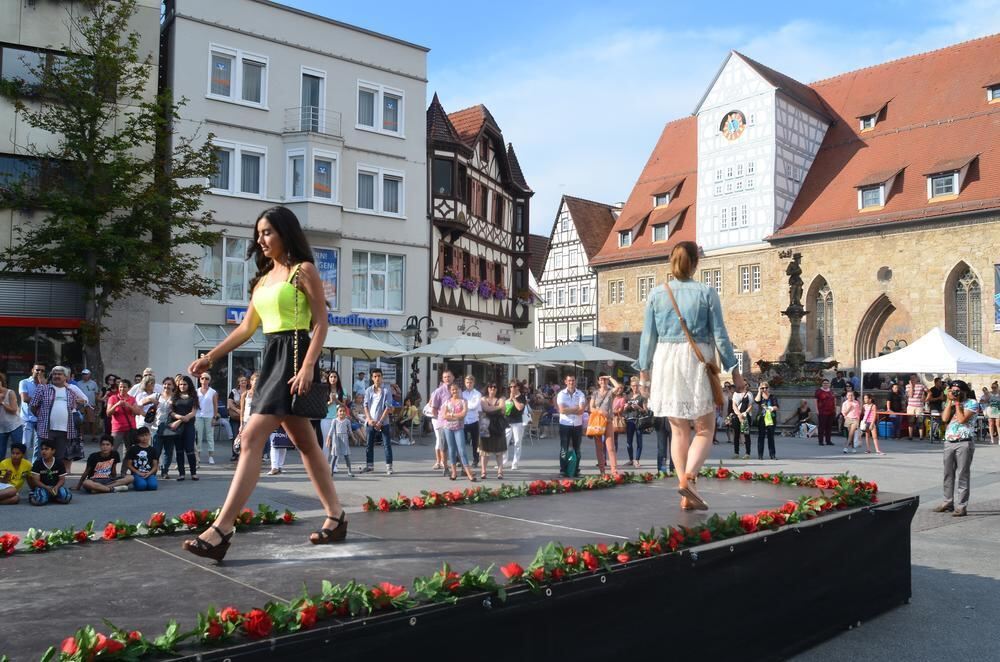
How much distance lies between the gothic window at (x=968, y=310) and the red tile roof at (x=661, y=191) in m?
14.9

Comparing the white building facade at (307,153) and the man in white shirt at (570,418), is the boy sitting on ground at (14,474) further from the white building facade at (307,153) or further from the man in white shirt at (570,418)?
the white building facade at (307,153)

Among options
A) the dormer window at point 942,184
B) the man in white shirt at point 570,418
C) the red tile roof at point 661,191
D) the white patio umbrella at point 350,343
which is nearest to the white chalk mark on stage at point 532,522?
the man in white shirt at point 570,418

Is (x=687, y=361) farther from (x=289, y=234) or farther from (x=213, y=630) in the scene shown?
(x=213, y=630)

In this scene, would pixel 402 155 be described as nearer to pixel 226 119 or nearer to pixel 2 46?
pixel 226 119

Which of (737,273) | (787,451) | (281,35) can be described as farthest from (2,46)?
(737,273)

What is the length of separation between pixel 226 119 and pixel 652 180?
111 ft

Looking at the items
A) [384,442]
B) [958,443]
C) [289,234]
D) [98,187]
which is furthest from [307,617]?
[98,187]

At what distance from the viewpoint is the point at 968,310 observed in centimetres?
3950

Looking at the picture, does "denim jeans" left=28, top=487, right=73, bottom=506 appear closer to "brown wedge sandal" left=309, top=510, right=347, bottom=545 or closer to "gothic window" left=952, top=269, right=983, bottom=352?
"brown wedge sandal" left=309, top=510, right=347, bottom=545

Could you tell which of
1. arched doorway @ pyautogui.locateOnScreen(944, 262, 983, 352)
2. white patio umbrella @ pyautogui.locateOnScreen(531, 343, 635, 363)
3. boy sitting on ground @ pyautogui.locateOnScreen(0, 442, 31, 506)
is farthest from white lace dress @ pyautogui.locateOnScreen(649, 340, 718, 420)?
arched doorway @ pyautogui.locateOnScreen(944, 262, 983, 352)

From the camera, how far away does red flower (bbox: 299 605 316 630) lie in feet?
9.84

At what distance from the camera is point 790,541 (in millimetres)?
5328

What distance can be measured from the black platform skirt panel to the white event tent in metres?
21.8

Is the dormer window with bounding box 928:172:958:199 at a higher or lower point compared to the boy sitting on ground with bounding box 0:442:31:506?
higher
